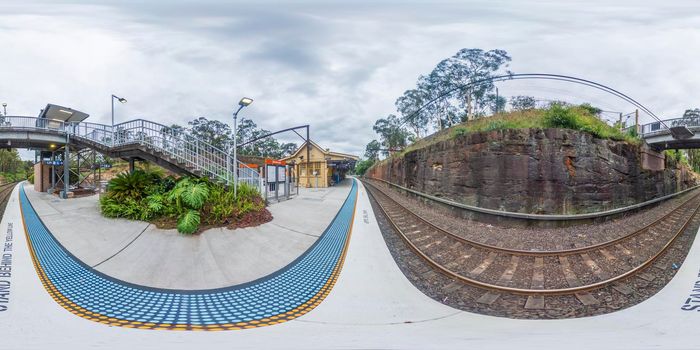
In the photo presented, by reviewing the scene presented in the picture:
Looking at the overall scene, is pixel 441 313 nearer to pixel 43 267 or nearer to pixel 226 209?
pixel 226 209

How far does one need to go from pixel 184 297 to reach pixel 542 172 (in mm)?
11229

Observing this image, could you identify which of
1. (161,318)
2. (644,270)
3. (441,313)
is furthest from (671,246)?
(161,318)

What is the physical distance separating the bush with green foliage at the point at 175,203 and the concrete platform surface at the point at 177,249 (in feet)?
1.22

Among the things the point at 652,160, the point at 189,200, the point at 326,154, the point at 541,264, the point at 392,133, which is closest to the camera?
the point at 541,264

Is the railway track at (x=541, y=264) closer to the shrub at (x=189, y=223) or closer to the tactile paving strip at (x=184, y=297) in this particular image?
the tactile paving strip at (x=184, y=297)

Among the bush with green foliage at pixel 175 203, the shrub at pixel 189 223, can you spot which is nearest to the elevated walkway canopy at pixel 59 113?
the bush with green foliage at pixel 175 203

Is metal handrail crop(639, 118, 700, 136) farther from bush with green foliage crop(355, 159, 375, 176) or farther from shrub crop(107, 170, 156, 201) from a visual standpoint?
bush with green foliage crop(355, 159, 375, 176)

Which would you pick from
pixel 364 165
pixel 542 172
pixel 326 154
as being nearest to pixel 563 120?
pixel 542 172

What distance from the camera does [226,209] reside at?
347 inches

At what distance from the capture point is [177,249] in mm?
6723

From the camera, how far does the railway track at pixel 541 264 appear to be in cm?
520

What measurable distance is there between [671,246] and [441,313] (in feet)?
26.9

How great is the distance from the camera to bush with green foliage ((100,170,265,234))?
8.52m

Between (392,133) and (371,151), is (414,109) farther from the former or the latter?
(371,151)
